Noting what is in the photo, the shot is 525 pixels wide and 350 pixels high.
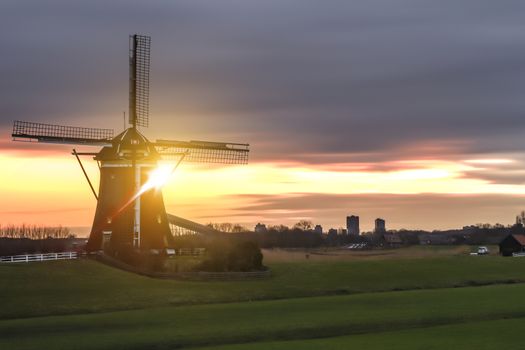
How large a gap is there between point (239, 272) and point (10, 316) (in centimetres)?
2517

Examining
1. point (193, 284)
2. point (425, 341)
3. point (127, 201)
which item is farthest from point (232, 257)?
point (425, 341)

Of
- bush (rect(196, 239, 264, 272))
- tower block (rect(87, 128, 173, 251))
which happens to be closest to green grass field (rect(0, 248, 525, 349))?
bush (rect(196, 239, 264, 272))

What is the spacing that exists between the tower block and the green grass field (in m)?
5.18

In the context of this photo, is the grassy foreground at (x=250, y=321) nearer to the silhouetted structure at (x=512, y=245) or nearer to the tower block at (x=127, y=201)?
the tower block at (x=127, y=201)

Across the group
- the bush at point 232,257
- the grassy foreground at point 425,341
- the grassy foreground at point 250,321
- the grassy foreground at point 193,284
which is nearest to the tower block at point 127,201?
the grassy foreground at point 193,284

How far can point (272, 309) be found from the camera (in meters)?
53.4

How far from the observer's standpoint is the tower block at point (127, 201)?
76.9 metres

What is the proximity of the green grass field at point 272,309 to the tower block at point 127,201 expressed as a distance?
5181 millimetres

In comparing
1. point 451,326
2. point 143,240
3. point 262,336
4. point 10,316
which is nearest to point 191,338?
point 262,336

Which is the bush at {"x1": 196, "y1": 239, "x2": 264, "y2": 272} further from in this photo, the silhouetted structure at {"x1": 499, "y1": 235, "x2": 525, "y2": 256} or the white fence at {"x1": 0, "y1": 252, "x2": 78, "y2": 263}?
the silhouetted structure at {"x1": 499, "y1": 235, "x2": 525, "y2": 256}

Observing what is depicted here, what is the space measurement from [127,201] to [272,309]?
2761 centimetres

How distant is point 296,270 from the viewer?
260 ft

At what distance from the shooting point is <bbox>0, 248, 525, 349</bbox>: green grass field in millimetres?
39312

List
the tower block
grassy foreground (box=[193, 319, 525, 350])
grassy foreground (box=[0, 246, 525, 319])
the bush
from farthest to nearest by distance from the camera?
the tower block < the bush < grassy foreground (box=[0, 246, 525, 319]) < grassy foreground (box=[193, 319, 525, 350])
